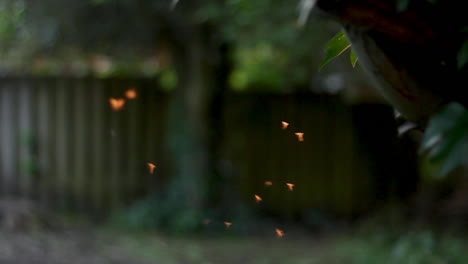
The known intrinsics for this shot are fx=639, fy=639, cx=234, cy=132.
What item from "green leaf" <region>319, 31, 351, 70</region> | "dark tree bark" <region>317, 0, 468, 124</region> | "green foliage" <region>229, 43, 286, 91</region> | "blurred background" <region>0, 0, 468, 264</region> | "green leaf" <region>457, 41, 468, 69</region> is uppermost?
"green foliage" <region>229, 43, 286, 91</region>

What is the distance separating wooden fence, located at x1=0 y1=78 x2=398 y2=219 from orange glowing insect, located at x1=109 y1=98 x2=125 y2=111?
0.08m

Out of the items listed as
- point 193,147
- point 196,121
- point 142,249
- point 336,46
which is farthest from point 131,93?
point 336,46

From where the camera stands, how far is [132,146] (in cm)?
921

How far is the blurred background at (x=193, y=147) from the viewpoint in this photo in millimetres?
7965

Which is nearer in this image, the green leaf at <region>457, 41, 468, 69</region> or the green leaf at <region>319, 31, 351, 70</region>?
the green leaf at <region>457, 41, 468, 69</region>

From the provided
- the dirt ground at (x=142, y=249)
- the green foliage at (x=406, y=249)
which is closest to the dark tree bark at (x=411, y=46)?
the green foliage at (x=406, y=249)

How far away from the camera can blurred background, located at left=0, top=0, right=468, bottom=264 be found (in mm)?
7965

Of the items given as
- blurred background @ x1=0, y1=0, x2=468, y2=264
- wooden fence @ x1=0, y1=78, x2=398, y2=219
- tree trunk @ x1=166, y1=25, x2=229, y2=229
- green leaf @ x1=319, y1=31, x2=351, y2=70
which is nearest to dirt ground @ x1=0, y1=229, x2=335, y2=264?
blurred background @ x1=0, y1=0, x2=468, y2=264

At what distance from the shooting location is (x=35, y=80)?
29.9ft

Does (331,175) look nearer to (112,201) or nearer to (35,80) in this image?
(112,201)

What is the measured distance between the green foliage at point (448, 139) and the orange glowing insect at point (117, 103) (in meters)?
8.34

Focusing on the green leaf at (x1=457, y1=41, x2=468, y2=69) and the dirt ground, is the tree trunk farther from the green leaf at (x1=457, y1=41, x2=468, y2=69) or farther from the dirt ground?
the green leaf at (x1=457, y1=41, x2=468, y2=69)

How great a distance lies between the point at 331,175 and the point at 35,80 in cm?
446

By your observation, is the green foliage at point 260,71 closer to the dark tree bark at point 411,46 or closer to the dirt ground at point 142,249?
the dirt ground at point 142,249
